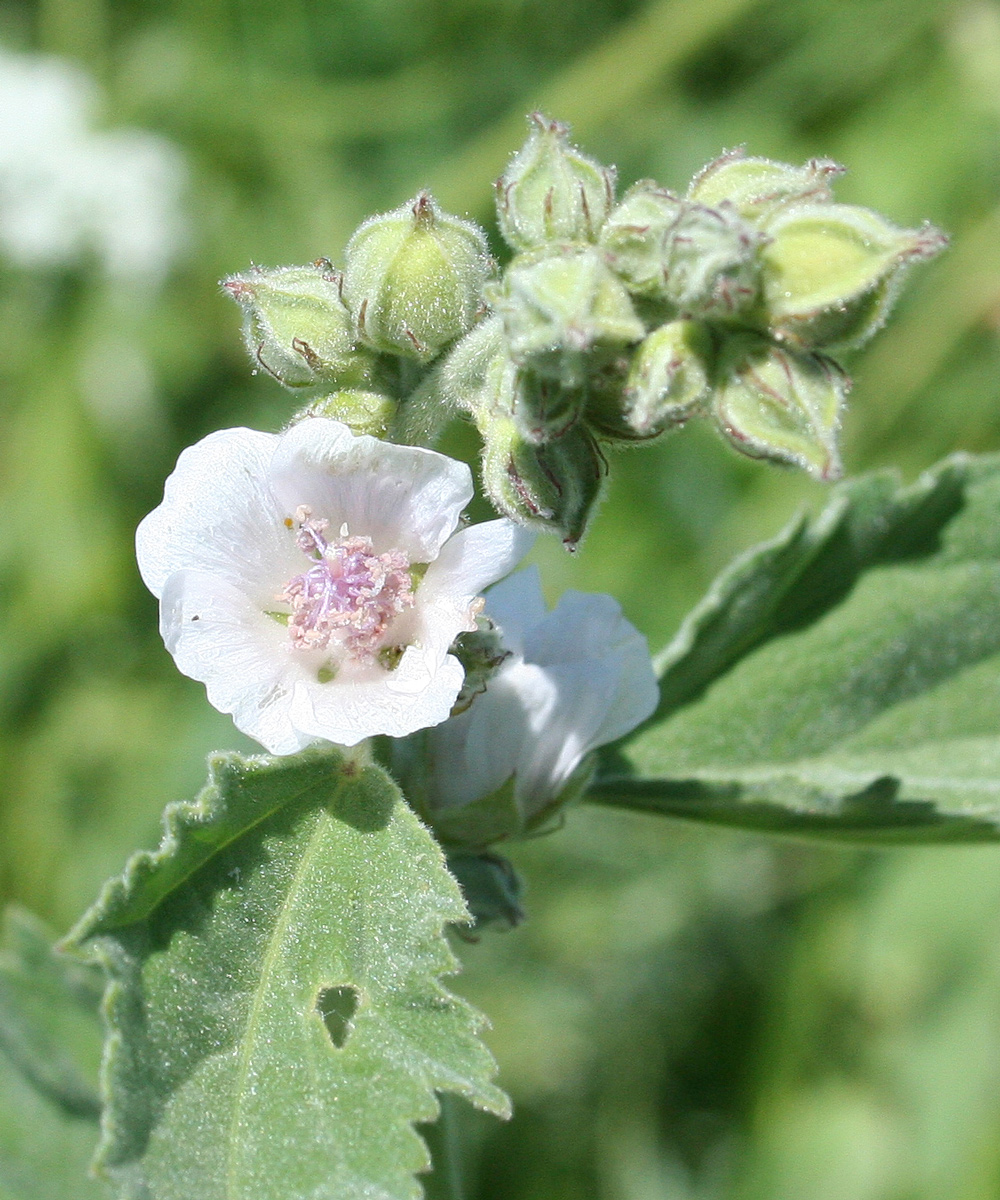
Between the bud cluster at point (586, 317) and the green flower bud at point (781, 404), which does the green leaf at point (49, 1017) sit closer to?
the bud cluster at point (586, 317)

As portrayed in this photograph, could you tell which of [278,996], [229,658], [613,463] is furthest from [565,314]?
[613,463]

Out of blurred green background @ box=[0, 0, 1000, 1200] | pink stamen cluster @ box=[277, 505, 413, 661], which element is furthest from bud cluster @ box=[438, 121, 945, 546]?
blurred green background @ box=[0, 0, 1000, 1200]

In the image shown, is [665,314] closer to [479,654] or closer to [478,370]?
[478,370]

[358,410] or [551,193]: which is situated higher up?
[551,193]

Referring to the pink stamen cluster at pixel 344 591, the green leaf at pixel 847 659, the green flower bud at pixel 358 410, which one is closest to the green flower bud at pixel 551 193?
the green flower bud at pixel 358 410

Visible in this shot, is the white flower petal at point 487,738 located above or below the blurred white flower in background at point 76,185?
below

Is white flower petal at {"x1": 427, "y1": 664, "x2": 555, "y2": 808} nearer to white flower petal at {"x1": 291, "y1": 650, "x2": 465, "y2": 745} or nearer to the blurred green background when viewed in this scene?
→ white flower petal at {"x1": 291, "y1": 650, "x2": 465, "y2": 745}
